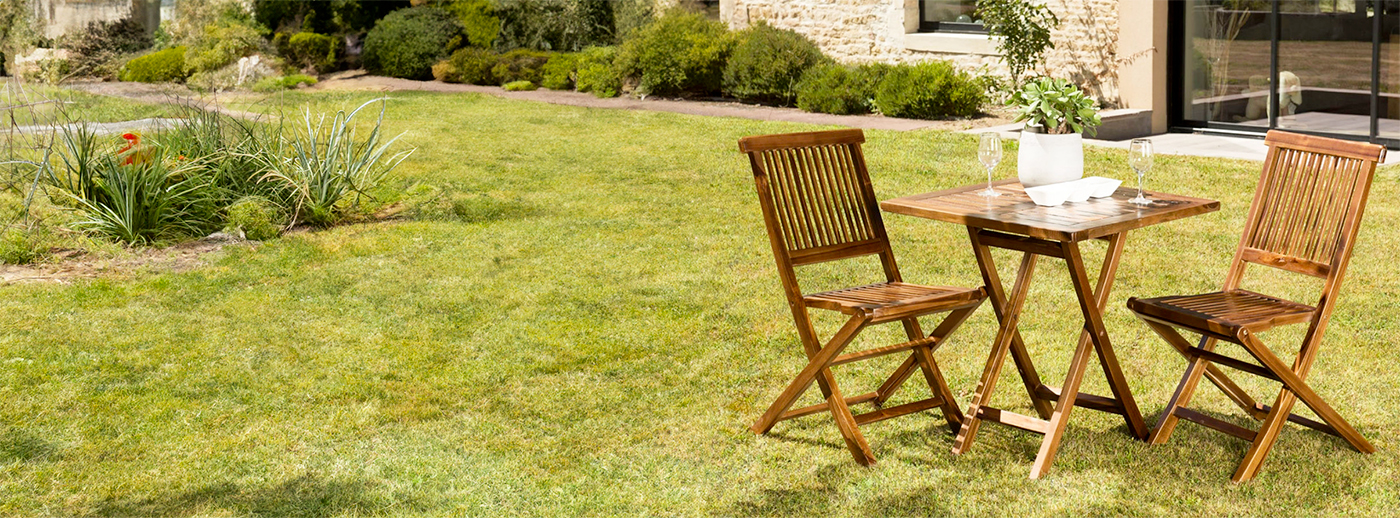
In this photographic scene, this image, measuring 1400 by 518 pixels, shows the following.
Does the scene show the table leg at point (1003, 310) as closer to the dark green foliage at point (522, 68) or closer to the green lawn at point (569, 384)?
the green lawn at point (569, 384)

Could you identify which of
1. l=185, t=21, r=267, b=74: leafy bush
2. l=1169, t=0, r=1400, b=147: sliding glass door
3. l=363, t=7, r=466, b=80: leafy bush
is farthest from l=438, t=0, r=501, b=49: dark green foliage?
l=1169, t=0, r=1400, b=147: sliding glass door

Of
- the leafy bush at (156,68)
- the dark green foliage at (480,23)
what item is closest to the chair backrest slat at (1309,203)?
the dark green foliage at (480,23)

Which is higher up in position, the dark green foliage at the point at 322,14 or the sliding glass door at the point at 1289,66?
the dark green foliage at the point at 322,14

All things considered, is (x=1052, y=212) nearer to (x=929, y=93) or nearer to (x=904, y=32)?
(x=929, y=93)

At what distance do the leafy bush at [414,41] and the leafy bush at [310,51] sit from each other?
29.3 inches

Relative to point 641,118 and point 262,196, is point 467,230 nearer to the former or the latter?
point 262,196

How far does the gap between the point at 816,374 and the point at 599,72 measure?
39.6 feet

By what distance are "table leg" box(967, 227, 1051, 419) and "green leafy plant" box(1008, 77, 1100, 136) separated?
430mm

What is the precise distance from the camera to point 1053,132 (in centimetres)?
419

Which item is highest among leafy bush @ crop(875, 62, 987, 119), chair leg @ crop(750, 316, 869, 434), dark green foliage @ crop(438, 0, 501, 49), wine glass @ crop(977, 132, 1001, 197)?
dark green foliage @ crop(438, 0, 501, 49)

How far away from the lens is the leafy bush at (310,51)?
18.8 m

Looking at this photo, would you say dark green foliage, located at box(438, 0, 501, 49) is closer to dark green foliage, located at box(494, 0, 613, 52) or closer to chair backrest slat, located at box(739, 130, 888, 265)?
dark green foliage, located at box(494, 0, 613, 52)

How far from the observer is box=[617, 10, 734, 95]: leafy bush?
14695mm

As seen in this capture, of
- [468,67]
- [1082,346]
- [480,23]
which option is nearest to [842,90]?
[468,67]
